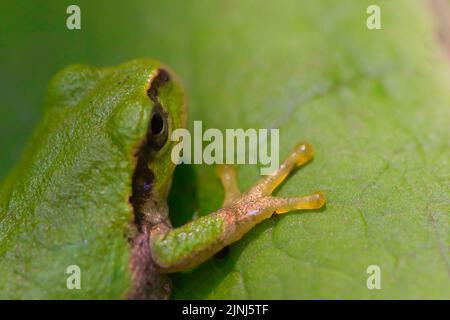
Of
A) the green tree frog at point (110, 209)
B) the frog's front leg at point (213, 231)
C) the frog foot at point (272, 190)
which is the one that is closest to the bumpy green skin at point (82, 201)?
the green tree frog at point (110, 209)

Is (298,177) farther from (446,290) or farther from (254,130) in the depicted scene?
(446,290)

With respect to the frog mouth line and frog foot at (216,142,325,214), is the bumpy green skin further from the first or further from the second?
frog foot at (216,142,325,214)

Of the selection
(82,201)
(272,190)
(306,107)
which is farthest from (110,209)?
(306,107)

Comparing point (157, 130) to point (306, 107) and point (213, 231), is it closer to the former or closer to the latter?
point (213, 231)

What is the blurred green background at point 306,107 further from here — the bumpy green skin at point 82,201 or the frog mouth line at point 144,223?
the bumpy green skin at point 82,201
